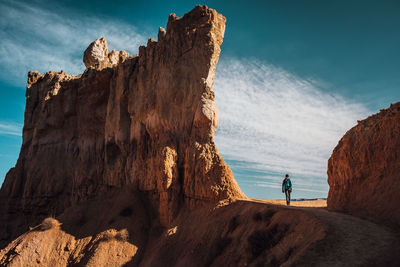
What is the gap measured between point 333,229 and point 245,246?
4224 mm

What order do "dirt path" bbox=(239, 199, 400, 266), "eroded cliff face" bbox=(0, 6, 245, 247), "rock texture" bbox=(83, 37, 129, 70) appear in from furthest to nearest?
"rock texture" bbox=(83, 37, 129, 70) < "eroded cliff face" bbox=(0, 6, 245, 247) < "dirt path" bbox=(239, 199, 400, 266)

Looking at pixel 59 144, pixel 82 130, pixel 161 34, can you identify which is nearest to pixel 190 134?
pixel 161 34

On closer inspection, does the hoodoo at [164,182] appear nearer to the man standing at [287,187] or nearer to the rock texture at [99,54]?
the rock texture at [99,54]

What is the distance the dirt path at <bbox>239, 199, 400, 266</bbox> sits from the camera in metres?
8.01

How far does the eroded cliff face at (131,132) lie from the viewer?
19.0 meters

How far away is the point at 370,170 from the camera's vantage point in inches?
494

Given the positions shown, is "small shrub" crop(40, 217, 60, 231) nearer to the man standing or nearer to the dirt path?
the man standing

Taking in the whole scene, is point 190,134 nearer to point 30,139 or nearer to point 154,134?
point 154,134

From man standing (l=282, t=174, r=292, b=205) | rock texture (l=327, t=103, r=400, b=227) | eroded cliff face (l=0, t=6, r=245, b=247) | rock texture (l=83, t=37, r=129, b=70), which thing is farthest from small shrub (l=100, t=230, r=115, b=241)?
rock texture (l=83, t=37, r=129, b=70)

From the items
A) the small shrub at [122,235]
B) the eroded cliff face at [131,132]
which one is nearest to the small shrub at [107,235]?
the small shrub at [122,235]

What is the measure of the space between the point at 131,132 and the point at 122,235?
8.57 metres

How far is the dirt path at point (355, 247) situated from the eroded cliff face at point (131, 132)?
7.96 m

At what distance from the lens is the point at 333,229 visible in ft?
32.8

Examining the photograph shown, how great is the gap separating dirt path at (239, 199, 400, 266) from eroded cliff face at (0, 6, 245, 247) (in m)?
7.96
